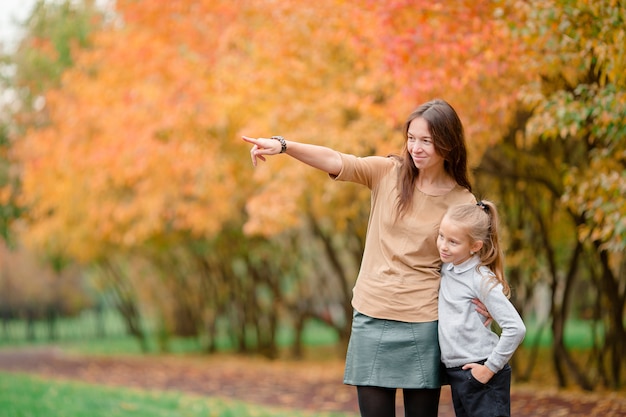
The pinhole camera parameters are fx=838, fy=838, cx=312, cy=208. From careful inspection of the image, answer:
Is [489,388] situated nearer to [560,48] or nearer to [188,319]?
[560,48]

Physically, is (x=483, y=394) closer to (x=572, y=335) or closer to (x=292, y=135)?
(x=292, y=135)

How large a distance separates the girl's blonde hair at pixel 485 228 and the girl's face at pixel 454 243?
20 mm

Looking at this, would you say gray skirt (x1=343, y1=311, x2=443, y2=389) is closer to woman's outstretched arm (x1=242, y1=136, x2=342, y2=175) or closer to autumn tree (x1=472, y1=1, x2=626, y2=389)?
woman's outstretched arm (x1=242, y1=136, x2=342, y2=175)

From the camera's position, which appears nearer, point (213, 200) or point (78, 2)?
point (213, 200)

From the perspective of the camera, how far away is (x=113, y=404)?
31.1ft

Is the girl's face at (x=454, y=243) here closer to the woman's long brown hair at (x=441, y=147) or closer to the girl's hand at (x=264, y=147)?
the woman's long brown hair at (x=441, y=147)

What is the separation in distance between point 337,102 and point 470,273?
7.15 m

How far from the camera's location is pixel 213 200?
1393 cm

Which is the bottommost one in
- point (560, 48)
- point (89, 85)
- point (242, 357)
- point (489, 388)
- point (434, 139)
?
point (242, 357)

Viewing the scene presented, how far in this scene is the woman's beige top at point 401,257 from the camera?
3543 mm

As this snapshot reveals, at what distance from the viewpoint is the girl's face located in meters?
3.44

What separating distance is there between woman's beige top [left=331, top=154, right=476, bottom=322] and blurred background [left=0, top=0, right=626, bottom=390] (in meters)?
1.61

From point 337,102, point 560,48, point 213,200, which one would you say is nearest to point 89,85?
point 213,200

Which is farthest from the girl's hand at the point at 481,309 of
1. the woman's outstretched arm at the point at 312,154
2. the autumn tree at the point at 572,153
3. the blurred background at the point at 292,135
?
the autumn tree at the point at 572,153
